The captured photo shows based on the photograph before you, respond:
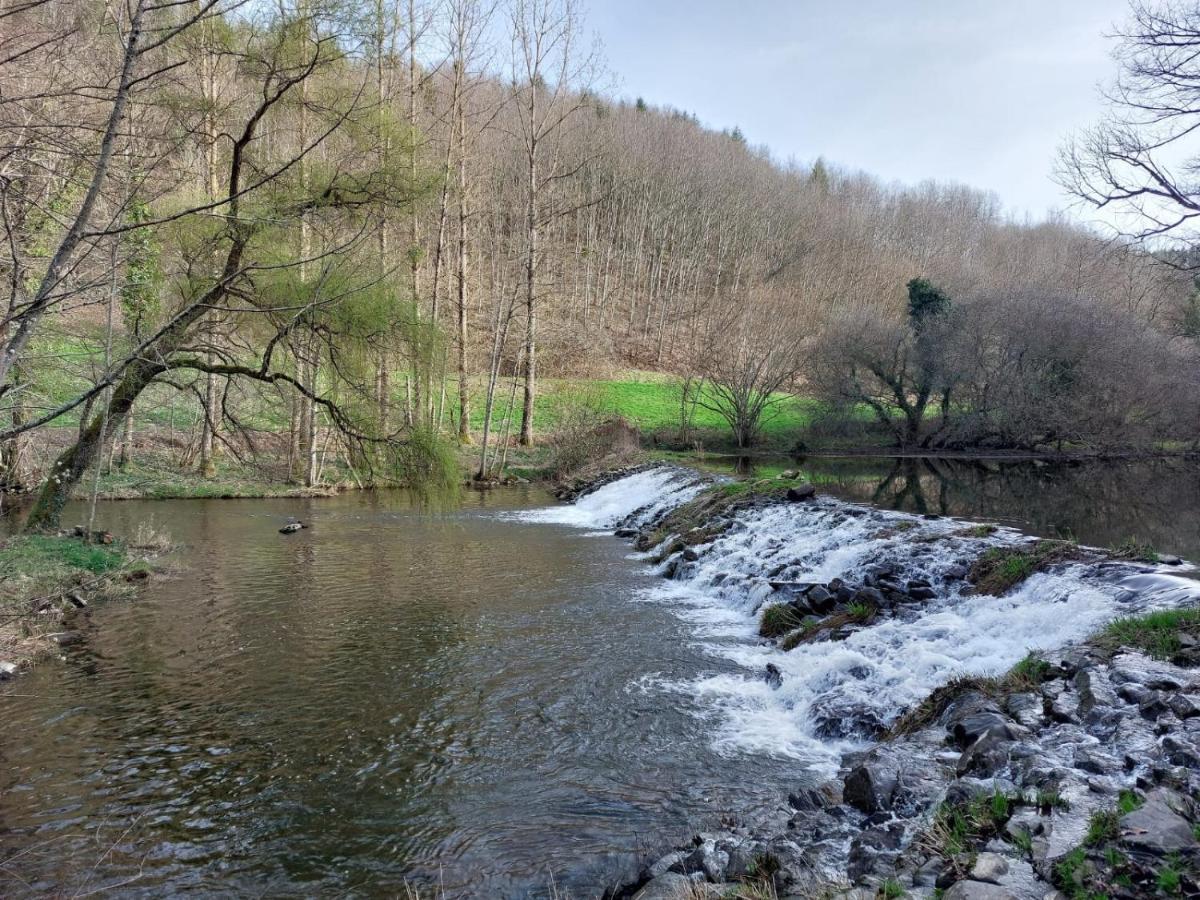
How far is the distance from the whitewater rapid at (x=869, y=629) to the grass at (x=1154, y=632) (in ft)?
1.44

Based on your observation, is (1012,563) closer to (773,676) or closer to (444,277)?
(773,676)

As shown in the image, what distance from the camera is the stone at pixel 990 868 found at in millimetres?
3484

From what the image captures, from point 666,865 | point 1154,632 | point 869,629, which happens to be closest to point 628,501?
point 869,629

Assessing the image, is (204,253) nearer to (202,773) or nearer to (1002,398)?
(202,773)

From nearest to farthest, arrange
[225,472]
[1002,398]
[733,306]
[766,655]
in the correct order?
[766,655] < [225,472] < [1002,398] < [733,306]

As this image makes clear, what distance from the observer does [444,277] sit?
97.9 ft

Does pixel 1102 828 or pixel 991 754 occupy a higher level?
pixel 1102 828

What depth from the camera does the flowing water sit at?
15.9ft

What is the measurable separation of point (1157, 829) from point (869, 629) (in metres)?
4.77

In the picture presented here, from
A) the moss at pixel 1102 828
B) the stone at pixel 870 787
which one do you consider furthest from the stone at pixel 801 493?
the moss at pixel 1102 828

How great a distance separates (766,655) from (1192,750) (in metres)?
4.62

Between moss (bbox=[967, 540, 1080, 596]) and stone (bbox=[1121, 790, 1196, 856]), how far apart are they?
5.16 m

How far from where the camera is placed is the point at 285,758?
6137 mm

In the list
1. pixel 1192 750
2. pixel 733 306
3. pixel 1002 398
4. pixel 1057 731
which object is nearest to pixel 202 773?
pixel 1057 731
